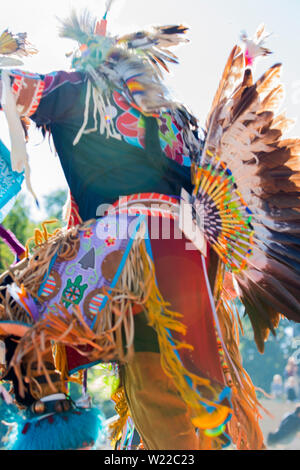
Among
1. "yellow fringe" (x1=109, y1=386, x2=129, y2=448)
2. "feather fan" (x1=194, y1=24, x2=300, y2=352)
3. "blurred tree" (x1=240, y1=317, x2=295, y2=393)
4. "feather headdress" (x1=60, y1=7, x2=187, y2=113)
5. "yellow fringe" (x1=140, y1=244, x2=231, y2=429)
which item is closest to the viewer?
"yellow fringe" (x1=140, y1=244, x2=231, y2=429)

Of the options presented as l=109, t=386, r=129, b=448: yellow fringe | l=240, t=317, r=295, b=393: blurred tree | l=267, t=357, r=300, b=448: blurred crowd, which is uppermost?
l=109, t=386, r=129, b=448: yellow fringe

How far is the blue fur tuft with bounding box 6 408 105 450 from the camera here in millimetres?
1912

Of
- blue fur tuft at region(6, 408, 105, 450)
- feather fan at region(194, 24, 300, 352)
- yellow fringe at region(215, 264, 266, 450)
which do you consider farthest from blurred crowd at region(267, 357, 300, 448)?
blue fur tuft at region(6, 408, 105, 450)

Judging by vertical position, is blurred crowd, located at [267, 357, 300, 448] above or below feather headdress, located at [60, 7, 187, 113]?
below

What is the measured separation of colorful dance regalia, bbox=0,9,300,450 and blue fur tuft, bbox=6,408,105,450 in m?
0.02

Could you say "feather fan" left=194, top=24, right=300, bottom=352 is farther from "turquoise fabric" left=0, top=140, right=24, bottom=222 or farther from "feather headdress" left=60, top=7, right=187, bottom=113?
"turquoise fabric" left=0, top=140, right=24, bottom=222

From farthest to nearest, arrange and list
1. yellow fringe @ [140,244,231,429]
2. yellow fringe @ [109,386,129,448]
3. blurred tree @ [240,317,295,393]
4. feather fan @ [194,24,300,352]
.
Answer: blurred tree @ [240,317,295,393], yellow fringe @ [109,386,129,448], feather fan @ [194,24,300,352], yellow fringe @ [140,244,231,429]

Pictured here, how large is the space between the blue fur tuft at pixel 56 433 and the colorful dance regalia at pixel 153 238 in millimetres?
19

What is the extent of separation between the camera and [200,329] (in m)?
2.03

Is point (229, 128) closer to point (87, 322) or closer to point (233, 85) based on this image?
point (233, 85)

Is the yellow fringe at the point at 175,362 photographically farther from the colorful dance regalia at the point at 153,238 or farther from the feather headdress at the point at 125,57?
the feather headdress at the point at 125,57

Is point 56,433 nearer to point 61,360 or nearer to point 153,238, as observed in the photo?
point 61,360
